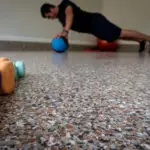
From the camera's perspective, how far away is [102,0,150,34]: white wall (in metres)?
4.04

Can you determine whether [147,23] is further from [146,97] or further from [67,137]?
[67,137]

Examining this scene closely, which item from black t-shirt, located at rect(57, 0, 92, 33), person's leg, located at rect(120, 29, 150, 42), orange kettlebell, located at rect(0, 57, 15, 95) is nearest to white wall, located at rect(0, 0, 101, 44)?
black t-shirt, located at rect(57, 0, 92, 33)

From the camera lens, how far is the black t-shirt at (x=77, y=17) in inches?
104

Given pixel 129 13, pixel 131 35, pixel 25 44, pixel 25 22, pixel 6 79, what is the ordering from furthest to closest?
1. pixel 129 13
2. pixel 25 22
3. pixel 25 44
4. pixel 131 35
5. pixel 6 79

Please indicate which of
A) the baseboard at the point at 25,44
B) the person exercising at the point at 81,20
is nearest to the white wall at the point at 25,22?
the baseboard at the point at 25,44

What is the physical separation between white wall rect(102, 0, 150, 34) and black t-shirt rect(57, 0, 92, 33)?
4.64 feet

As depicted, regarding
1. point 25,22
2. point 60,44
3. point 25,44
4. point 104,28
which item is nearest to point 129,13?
point 104,28

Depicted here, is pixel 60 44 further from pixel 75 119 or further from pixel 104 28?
pixel 75 119

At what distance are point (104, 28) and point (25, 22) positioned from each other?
1.35 meters

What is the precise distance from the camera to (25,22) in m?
3.41

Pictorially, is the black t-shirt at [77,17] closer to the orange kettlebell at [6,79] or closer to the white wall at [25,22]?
the white wall at [25,22]

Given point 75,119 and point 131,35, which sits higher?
point 131,35

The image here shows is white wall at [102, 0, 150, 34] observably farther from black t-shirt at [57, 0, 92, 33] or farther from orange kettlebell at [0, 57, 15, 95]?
orange kettlebell at [0, 57, 15, 95]

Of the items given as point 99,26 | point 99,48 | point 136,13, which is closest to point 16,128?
point 99,26
